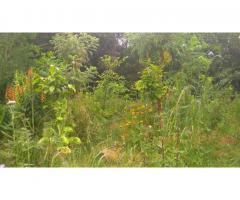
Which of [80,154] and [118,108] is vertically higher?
[118,108]

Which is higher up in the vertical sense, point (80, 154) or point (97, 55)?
point (97, 55)

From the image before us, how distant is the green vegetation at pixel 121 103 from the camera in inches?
193

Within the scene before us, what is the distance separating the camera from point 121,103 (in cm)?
499

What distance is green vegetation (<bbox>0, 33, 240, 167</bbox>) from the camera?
491cm
